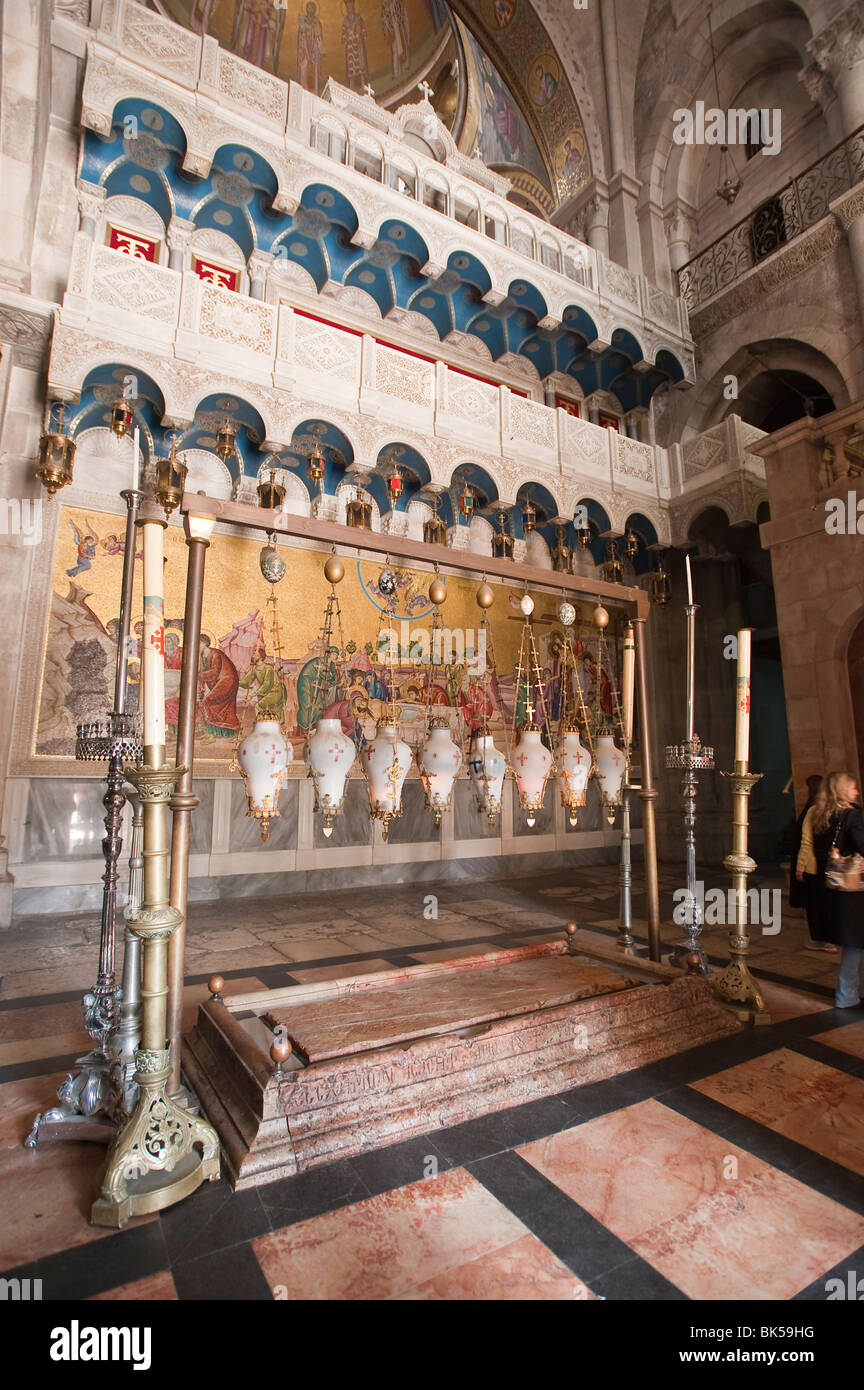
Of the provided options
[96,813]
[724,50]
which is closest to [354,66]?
[724,50]

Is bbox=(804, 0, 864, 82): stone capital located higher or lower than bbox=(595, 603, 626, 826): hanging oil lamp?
higher

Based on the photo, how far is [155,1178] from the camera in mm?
1970

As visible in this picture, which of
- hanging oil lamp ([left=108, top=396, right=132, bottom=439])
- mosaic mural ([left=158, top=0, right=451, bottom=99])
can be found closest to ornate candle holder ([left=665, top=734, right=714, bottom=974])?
hanging oil lamp ([left=108, top=396, right=132, bottom=439])

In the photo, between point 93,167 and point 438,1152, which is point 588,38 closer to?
point 93,167

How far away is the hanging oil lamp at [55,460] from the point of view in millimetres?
6406

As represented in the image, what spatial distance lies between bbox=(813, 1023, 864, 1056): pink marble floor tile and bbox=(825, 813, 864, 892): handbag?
774mm

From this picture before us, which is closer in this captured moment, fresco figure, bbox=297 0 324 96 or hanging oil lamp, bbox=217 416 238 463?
hanging oil lamp, bbox=217 416 238 463

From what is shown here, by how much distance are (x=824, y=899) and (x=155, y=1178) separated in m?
4.24

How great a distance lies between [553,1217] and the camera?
189 cm

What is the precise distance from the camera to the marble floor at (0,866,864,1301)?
1643 millimetres

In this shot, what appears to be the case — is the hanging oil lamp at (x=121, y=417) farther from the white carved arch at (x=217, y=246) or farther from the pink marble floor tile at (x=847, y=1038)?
the pink marble floor tile at (x=847, y=1038)

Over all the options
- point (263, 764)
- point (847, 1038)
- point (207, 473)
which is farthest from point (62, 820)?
point (847, 1038)

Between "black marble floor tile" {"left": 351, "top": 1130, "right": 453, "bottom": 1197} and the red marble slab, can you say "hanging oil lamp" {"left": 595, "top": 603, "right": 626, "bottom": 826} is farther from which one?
"black marble floor tile" {"left": 351, "top": 1130, "right": 453, "bottom": 1197}

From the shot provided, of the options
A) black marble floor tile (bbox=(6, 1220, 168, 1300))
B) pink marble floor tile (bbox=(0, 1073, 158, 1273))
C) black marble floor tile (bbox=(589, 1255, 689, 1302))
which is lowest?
pink marble floor tile (bbox=(0, 1073, 158, 1273))
